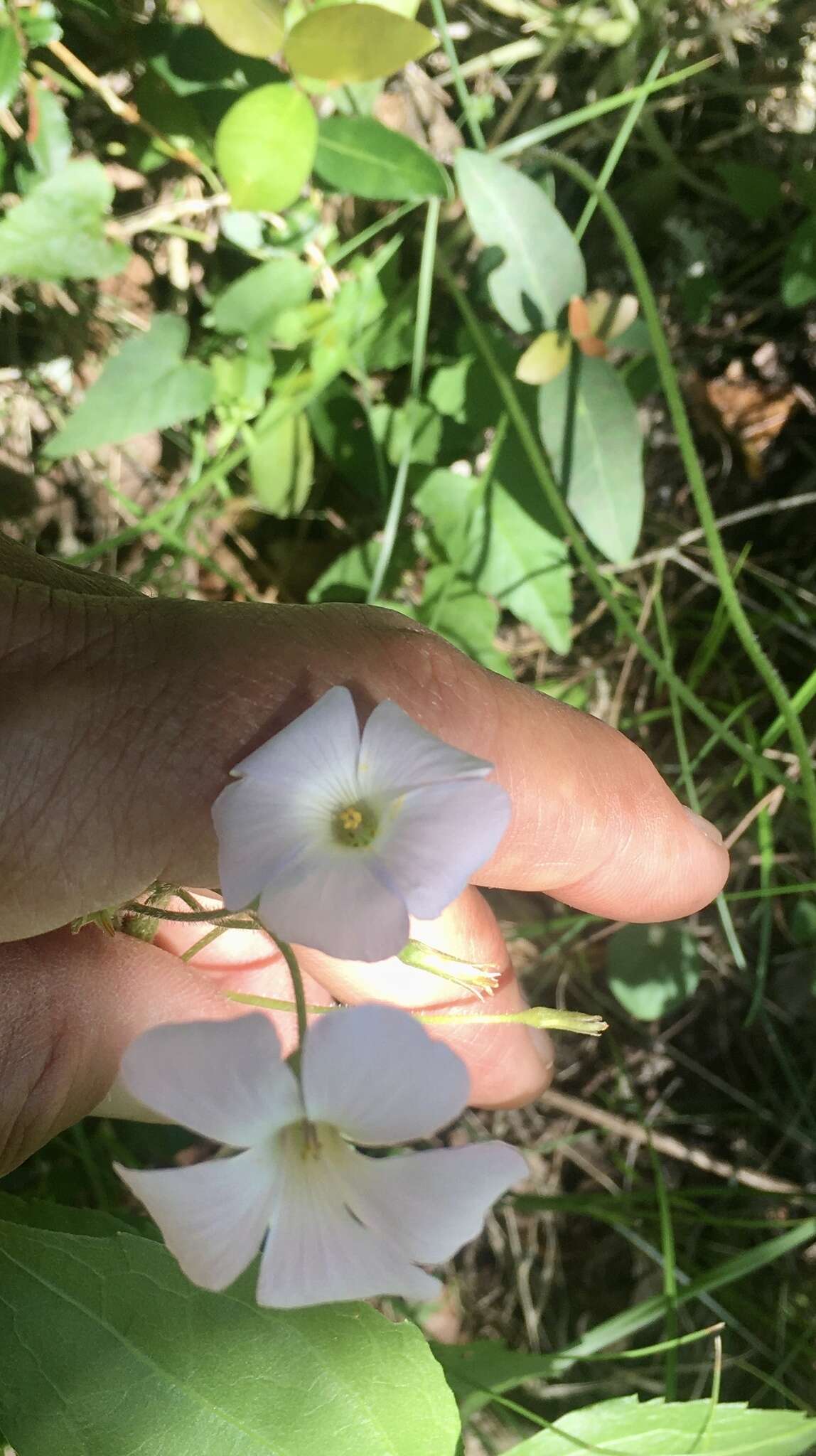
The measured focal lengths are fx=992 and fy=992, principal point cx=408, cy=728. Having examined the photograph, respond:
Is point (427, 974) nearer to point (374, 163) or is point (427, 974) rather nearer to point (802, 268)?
point (374, 163)

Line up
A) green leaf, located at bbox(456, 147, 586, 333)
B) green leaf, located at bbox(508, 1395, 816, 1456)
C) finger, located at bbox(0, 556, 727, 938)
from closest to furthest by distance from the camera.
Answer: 1. finger, located at bbox(0, 556, 727, 938)
2. green leaf, located at bbox(508, 1395, 816, 1456)
3. green leaf, located at bbox(456, 147, 586, 333)

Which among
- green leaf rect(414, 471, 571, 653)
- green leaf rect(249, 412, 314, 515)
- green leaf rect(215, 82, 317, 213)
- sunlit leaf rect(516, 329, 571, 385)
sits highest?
green leaf rect(215, 82, 317, 213)

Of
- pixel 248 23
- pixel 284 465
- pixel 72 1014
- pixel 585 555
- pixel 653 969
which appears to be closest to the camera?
pixel 72 1014

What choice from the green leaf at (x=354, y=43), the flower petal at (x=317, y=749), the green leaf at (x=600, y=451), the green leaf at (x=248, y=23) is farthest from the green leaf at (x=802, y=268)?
the flower petal at (x=317, y=749)

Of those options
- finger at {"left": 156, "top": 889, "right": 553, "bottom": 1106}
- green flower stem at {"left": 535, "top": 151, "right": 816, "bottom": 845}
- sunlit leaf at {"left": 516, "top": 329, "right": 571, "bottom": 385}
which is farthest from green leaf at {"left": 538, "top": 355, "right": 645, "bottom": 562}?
finger at {"left": 156, "top": 889, "right": 553, "bottom": 1106}

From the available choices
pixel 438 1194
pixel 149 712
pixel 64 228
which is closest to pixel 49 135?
pixel 64 228

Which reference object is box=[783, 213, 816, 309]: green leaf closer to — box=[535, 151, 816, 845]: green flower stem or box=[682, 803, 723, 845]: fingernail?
box=[535, 151, 816, 845]: green flower stem

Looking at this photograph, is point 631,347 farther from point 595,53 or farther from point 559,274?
point 595,53
